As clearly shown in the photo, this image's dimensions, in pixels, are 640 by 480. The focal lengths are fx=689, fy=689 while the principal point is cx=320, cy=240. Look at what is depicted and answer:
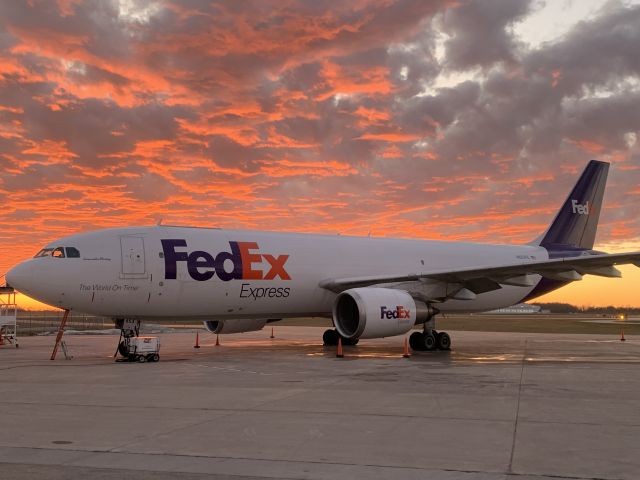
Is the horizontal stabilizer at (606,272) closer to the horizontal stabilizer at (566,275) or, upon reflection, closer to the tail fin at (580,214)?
the horizontal stabilizer at (566,275)

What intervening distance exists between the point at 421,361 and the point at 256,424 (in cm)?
1055

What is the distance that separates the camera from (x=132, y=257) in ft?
63.3

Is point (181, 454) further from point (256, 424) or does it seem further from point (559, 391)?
point (559, 391)

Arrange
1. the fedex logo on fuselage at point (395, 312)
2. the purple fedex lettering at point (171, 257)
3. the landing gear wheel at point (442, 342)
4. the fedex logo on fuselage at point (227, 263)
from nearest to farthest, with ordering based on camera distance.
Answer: the purple fedex lettering at point (171, 257) < the fedex logo on fuselage at point (227, 263) < the fedex logo on fuselage at point (395, 312) < the landing gear wheel at point (442, 342)

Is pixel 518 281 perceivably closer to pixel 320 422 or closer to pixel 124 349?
pixel 124 349

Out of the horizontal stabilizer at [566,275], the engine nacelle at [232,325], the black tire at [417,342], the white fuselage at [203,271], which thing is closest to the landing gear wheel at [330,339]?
the white fuselage at [203,271]

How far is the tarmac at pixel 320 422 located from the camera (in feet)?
21.2

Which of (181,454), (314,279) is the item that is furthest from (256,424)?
(314,279)

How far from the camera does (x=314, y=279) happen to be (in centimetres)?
2320

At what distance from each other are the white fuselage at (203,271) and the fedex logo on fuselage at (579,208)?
28.6 feet

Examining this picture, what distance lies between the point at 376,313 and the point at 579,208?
49.5ft

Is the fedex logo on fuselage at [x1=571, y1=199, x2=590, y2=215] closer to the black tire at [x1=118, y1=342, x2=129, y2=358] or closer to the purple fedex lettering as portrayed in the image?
the purple fedex lettering

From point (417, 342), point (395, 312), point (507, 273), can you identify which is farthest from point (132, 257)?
point (507, 273)

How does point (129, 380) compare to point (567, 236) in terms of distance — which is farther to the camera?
point (567, 236)
